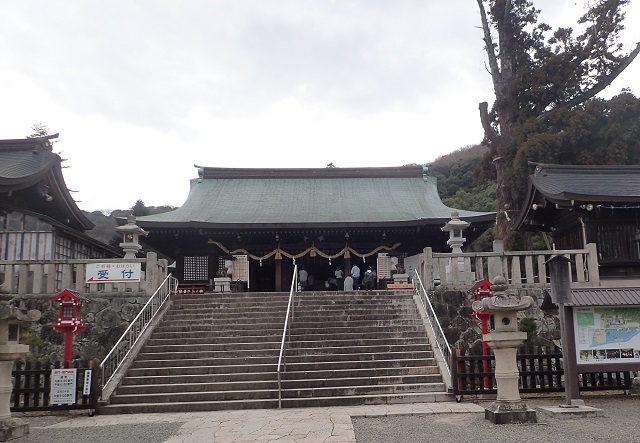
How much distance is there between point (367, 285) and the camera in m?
19.0

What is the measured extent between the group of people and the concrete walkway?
872 cm

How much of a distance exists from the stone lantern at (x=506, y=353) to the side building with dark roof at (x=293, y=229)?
1068 cm

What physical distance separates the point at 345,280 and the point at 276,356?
696 centimetres

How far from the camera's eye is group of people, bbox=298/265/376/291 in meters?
18.6

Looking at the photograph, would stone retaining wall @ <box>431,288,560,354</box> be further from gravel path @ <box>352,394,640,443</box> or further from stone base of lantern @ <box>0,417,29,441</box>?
stone base of lantern @ <box>0,417,29,441</box>

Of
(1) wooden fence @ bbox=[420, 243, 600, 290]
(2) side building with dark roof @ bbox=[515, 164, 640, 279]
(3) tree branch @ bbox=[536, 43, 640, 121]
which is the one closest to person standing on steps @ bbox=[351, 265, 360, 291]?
(1) wooden fence @ bbox=[420, 243, 600, 290]

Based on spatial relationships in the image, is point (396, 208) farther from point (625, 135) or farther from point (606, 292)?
point (606, 292)

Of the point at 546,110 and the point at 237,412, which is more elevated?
the point at 546,110

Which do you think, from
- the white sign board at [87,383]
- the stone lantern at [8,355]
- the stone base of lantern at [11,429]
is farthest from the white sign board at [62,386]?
the stone base of lantern at [11,429]

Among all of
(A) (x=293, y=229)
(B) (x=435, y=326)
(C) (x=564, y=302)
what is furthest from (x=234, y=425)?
(A) (x=293, y=229)

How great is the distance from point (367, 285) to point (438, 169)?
1696 inches

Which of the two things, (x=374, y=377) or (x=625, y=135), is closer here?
(x=374, y=377)

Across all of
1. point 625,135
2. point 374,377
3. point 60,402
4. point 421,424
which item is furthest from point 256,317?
point 625,135

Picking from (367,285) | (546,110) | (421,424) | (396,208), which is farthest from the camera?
(546,110)
